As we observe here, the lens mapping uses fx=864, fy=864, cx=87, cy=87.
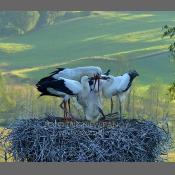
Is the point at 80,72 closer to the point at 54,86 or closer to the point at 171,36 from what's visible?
the point at 54,86

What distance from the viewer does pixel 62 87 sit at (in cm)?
907

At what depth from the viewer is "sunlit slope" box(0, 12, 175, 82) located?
10297mm

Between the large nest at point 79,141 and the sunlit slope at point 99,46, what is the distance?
1.26 meters

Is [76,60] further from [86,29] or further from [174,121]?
[174,121]

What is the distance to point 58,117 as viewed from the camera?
9648 millimetres

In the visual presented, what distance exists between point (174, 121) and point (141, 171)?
7.45 feet

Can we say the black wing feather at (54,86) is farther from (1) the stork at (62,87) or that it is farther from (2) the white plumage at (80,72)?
(2) the white plumage at (80,72)

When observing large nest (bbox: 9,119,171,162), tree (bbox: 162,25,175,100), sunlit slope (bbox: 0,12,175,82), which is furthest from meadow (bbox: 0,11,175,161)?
large nest (bbox: 9,119,171,162)

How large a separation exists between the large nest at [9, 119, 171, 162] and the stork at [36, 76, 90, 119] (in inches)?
12.4

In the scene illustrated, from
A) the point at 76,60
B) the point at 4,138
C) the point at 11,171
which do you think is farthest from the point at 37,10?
the point at 11,171

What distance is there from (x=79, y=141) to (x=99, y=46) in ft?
6.44

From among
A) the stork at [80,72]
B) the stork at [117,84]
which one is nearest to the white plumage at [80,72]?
Result: the stork at [80,72]

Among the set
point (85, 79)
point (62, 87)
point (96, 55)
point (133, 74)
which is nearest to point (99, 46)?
point (96, 55)

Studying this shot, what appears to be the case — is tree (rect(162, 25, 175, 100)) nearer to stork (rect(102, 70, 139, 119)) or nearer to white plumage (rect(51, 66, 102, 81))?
stork (rect(102, 70, 139, 119))
